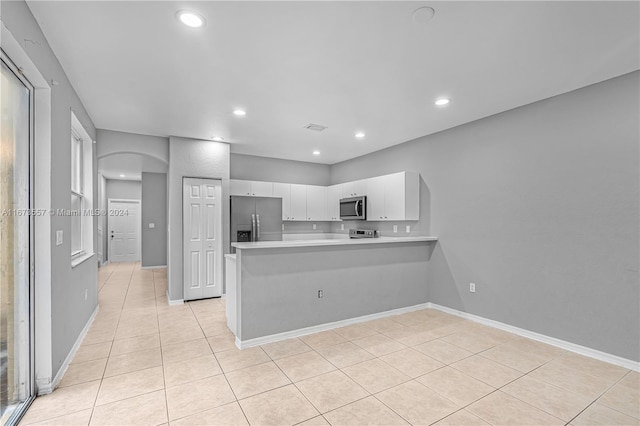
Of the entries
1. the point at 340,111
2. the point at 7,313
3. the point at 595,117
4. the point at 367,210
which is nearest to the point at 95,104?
the point at 7,313

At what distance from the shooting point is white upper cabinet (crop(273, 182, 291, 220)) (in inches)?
244

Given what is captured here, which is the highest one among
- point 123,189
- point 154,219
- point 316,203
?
point 123,189

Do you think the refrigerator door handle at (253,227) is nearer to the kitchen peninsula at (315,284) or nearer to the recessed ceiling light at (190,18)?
the kitchen peninsula at (315,284)

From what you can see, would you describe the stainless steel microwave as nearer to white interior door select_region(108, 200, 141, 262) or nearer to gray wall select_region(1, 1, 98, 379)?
gray wall select_region(1, 1, 98, 379)

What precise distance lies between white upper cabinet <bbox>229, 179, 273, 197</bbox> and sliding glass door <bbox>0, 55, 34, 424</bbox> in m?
3.56

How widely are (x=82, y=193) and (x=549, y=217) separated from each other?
5.53 meters

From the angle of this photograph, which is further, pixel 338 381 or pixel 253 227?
pixel 253 227

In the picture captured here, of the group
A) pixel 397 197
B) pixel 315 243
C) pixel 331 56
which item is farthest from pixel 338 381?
pixel 397 197

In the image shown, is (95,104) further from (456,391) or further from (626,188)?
(626,188)

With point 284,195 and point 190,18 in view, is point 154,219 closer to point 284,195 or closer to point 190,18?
point 284,195

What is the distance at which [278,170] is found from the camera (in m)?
6.62

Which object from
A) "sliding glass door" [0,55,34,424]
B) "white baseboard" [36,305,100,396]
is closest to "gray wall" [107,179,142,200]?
"white baseboard" [36,305,100,396]

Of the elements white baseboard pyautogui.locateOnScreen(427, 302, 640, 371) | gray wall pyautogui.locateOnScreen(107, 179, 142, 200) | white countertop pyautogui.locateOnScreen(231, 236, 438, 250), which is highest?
gray wall pyautogui.locateOnScreen(107, 179, 142, 200)

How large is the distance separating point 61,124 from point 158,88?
901mm
